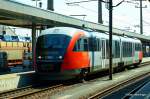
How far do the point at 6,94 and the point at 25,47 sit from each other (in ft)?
96.7

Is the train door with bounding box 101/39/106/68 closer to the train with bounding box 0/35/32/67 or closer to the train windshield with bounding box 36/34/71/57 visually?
the train windshield with bounding box 36/34/71/57


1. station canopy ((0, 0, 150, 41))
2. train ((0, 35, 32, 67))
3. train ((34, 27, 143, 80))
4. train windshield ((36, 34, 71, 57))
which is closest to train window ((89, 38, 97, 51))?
train ((34, 27, 143, 80))

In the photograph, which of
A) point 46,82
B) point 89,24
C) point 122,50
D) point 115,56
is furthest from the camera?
point 89,24

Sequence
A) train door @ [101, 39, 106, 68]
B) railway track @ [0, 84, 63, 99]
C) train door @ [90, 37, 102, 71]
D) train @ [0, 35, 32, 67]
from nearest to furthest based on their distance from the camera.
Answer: railway track @ [0, 84, 63, 99]
train door @ [90, 37, 102, 71]
train door @ [101, 39, 106, 68]
train @ [0, 35, 32, 67]

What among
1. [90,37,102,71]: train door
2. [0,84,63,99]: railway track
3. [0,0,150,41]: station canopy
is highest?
[0,0,150,41]: station canopy

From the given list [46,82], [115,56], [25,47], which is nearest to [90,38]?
[46,82]

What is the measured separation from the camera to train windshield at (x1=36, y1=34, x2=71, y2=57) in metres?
22.8

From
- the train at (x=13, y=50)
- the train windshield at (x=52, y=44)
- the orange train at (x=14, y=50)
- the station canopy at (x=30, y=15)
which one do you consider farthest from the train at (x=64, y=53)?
the orange train at (x=14, y=50)

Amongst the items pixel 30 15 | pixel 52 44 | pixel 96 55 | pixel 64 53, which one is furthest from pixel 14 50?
pixel 64 53

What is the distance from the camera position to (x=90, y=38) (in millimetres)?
25688

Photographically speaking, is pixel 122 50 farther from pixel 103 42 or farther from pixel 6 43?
pixel 6 43

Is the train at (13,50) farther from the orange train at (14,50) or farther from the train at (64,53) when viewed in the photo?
the train at (64,53)

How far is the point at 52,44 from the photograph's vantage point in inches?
911

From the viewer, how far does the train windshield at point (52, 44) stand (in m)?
22.8
